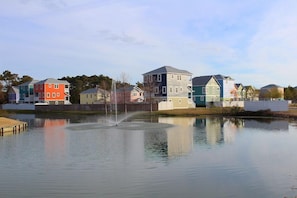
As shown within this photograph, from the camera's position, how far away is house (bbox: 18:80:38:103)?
3585 inches

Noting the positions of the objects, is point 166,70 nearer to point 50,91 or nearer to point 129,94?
point 129,94

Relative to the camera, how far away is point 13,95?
315 feet

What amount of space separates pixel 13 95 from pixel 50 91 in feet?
46.7

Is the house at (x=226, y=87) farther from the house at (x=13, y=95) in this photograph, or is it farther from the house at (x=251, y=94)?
the house at (x=13, y=95)

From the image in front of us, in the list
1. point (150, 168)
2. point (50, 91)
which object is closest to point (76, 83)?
point (50, 91)

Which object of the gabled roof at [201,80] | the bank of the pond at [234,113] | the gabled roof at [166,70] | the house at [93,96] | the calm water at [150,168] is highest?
the gabled roof at [166,70]

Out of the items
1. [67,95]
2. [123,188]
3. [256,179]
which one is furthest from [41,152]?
[67,95]

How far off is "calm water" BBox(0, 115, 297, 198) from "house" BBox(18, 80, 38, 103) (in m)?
69.3

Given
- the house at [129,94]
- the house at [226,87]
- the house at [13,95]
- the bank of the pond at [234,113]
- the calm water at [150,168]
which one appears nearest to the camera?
the calm water at [150,168]

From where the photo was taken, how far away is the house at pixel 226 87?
3344 inches

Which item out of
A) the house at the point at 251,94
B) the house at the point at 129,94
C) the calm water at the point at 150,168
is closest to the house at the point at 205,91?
the house at the point at 129,94

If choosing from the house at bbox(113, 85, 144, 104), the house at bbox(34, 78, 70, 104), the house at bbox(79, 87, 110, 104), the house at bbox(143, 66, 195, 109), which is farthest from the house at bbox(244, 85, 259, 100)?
the house at bbox(34, 78, 70, 104)

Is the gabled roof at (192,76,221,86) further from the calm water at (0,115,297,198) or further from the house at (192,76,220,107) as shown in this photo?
the calm water at (0,115,297,198)

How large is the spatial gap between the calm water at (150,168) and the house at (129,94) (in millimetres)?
55040
